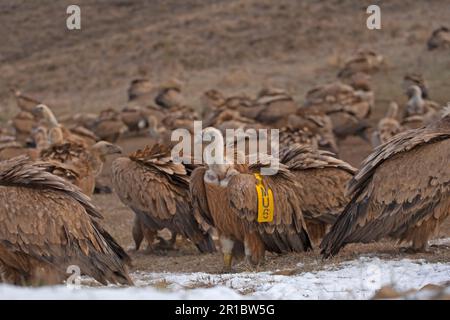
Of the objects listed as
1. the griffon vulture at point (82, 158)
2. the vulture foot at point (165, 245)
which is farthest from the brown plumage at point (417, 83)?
the vulture foot at point (165, 245)

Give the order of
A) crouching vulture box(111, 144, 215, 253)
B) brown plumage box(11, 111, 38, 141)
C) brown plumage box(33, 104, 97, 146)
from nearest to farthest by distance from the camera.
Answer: crouching vulture box(111, 144, 215, 253) < brown plumage box(33, 104, 97, 146) < brown plumage box(11, 111, 38, 141)

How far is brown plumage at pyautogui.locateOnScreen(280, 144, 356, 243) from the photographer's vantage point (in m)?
10.2

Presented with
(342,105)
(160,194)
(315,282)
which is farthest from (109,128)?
(315,282)

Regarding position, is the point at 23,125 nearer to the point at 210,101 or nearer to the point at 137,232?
the point at 210,101

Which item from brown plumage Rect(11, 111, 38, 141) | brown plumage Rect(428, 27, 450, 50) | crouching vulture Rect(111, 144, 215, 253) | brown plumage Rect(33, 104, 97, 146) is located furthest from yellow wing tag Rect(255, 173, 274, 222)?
brown plumage Rect(428, 27, 450, 50)

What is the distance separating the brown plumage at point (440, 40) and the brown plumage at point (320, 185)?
1998cm

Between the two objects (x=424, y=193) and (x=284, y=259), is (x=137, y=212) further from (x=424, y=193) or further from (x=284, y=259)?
(x=424, y=193)

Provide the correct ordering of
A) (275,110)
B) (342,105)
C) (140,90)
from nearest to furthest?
(275,110), (342,105), (140,90)

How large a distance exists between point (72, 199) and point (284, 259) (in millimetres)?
2089

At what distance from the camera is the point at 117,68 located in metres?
37.4

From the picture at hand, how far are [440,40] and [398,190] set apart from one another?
21.8 meters

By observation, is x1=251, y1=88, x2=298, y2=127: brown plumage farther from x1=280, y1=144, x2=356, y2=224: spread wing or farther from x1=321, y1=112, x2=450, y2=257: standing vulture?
x1=321, y1=112, x2=450, y2=257: standing vulture

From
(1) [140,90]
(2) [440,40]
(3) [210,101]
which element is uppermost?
(2) [440,40]

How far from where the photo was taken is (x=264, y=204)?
925cm
